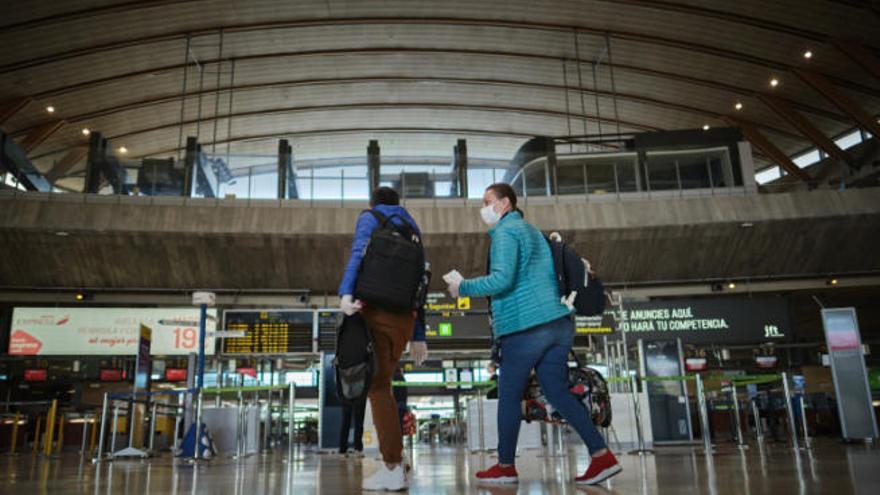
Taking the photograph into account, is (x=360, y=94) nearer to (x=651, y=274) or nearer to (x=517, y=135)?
(x=517, y=135)

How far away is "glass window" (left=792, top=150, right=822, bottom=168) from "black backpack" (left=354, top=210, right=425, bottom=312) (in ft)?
83.2

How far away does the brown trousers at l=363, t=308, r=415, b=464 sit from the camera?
3.09 m

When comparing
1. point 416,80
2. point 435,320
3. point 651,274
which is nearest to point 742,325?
point 651,274

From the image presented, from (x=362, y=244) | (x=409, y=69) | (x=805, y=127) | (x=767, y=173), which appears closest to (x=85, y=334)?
(x=409, y=69)

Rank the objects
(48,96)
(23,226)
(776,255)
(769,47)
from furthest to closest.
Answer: (48,96)
(769,47)
(776,255)
(23,226)

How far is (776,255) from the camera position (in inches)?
696

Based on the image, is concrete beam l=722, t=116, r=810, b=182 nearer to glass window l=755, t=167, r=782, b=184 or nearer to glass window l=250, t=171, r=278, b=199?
glass window l=755, t=167, r=782, b=184

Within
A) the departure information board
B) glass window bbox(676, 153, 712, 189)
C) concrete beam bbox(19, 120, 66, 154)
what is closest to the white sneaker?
the departure information board

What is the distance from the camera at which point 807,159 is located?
25.0m

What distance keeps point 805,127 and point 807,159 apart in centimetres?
359

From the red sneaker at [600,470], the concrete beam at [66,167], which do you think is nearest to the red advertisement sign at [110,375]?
the concrete beam at [66,167]

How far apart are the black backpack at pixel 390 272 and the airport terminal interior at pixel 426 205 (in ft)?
23.9

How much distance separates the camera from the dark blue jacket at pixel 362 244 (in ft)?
10.2

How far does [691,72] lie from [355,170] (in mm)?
12649
